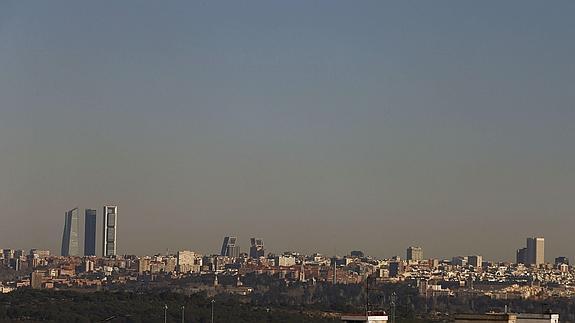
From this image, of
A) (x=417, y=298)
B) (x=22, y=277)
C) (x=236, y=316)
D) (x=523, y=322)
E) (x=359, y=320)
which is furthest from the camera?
(x=22, y=277)

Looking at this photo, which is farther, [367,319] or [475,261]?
[475,261]

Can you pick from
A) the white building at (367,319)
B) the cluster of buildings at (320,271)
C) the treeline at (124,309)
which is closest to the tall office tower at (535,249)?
the cluster of buildings at (320,271)

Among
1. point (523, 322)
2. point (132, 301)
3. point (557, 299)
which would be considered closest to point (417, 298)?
point (557, 299)

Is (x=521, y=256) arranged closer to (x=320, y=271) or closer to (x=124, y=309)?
(x=320, y=271)

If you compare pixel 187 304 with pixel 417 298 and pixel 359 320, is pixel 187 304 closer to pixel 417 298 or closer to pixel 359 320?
pixel 417 298

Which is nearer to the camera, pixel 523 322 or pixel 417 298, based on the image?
pixel 523 322

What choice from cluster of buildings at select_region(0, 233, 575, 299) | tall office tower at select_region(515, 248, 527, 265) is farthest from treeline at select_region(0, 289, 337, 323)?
tall office tower at select_region(515, 248, 527, 265)

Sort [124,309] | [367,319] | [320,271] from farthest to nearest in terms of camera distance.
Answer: [320,271] < [124,309] < [367,319]

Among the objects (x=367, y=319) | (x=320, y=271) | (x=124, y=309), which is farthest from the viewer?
(x=320, y=271)

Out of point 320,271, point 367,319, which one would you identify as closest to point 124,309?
point 367,319

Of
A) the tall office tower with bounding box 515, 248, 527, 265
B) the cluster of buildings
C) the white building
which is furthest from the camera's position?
the tall office tower with bounding box 515, 248, 527, 265

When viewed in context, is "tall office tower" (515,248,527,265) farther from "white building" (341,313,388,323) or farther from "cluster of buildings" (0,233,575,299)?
"white building" (341,313,388,323)
